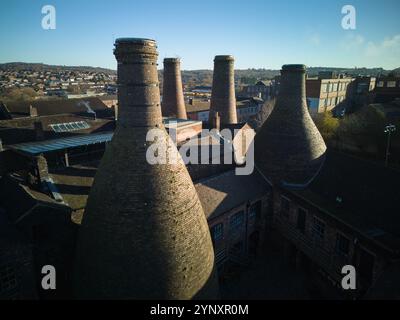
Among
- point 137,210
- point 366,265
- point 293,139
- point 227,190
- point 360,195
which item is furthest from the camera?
point 293,139

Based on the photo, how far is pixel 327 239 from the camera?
580 inches

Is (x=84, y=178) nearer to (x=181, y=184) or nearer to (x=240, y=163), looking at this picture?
(x=181, y=184)

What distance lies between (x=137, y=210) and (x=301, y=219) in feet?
37.6

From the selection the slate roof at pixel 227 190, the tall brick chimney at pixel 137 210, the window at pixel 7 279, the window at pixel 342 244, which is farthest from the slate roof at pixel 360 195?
the window at pixel 7 279

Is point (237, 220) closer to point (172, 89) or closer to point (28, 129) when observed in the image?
point (172, 89)

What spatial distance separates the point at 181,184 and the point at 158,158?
3.67 feet

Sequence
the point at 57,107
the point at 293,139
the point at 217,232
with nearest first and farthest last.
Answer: the point at 217,232 < the point at 293,139 < the point at 57,107

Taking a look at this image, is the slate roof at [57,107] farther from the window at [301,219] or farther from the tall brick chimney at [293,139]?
the window at [301,219]

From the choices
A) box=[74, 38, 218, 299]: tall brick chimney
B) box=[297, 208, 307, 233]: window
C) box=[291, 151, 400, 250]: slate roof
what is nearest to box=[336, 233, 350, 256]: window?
box=[291, 151, 400, 250]: slate roof

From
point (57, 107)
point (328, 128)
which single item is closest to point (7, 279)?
point (57, 107)

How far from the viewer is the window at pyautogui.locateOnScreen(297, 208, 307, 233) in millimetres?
16355

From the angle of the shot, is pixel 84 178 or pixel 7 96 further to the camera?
pixel 7 96

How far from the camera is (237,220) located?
1644 centimetres
